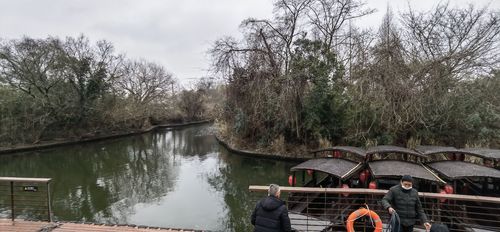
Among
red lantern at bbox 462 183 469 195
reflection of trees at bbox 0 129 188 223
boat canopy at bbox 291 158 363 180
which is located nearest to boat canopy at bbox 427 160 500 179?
red lantern at bbox 462 183 469 195

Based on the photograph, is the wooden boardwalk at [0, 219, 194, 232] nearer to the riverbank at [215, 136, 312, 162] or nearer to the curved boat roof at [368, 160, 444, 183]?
the curved boat roof at [368, 160, 444, 183]

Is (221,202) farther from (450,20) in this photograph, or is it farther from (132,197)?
(450,20)

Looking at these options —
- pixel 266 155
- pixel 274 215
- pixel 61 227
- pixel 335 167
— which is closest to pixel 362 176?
pixel 335 167

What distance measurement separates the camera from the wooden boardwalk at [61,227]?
4953 mm

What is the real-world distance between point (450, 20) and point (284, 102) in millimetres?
9368

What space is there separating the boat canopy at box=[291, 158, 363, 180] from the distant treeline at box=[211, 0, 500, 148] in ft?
23.4

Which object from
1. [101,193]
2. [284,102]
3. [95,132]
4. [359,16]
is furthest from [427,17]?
[95,132]

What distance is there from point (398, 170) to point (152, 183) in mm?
9427

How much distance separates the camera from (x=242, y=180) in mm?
12148

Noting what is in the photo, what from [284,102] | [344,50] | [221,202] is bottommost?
[221,202]

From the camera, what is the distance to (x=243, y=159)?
16391 mm

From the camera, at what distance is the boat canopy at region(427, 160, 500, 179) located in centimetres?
561

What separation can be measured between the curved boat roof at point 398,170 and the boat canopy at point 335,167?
1.46 feet

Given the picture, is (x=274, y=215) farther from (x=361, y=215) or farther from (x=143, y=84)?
(x=143, y=84)
